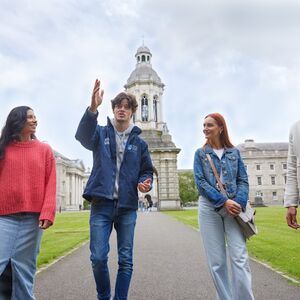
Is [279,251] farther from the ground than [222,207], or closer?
closer

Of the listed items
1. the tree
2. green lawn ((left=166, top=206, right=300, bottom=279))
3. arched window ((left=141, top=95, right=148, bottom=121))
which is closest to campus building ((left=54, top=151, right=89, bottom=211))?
the tree

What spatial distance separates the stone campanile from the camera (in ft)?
158

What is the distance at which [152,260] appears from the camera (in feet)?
31.0

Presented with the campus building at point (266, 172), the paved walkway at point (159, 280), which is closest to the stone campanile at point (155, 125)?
the paved walkway at point (159, 280)

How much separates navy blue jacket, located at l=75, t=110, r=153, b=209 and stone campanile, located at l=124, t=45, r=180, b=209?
42.5m

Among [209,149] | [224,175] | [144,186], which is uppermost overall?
[209,149]

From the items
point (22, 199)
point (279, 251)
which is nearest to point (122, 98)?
point (22, 199)

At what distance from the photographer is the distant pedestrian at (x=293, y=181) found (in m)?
4.69

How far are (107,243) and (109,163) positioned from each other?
99 centimetres

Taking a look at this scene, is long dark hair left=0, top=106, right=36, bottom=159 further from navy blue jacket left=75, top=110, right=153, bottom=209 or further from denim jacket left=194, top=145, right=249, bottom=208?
denim jacket left=194, top=145, right=249, bottom=208

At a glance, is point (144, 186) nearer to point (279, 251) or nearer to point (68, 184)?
point (279, 251)

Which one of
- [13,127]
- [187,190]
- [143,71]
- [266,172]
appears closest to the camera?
[13,127]

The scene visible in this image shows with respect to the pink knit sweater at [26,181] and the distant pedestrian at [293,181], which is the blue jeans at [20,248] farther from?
the distant pedestrian at [293,181]

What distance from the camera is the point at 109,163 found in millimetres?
4953
